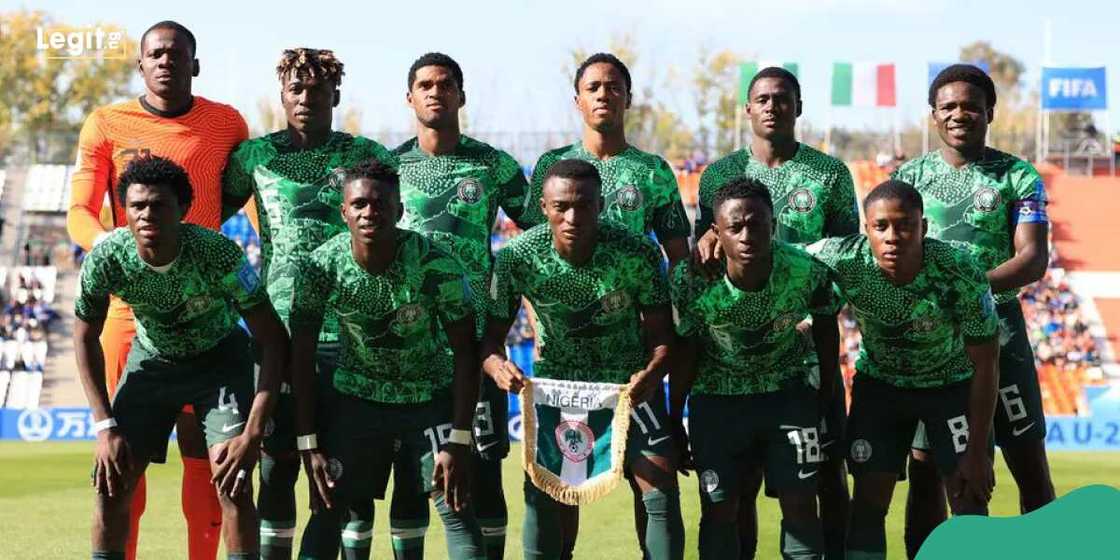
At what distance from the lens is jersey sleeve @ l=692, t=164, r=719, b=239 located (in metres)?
7.32

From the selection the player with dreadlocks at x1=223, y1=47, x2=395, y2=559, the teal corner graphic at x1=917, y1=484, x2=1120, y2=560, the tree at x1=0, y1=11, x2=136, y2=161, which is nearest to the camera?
the teal corner graphic at x1=917, y1=484, x2=1120, y2=560

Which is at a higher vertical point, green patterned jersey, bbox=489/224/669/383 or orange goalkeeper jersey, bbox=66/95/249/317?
orange goalkeeper jersey, bbox=66/95/249/317

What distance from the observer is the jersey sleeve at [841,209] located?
7355 mm

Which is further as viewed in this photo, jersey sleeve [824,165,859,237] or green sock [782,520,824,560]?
jersey sleeve [824,165,859,237]

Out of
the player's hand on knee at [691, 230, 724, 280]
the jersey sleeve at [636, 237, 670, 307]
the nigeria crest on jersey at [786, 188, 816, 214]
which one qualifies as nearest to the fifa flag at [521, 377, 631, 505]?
the jersey sleeve at [636, 237, 670, 307]

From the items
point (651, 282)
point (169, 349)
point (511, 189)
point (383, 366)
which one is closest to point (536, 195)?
point (511, 189)

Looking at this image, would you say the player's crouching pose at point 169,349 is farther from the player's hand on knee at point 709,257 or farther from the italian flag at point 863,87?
the italian flag at point 863,87

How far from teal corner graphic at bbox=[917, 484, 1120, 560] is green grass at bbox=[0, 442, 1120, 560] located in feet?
12.4

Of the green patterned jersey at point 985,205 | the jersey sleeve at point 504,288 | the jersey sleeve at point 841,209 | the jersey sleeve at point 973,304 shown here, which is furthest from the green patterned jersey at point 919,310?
the jersey sleeve at point 504,288

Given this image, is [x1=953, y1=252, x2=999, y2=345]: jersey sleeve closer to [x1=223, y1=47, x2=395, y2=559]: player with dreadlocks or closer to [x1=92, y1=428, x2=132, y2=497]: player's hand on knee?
[x1=223, y1=47, x2=395, y2=559]: player with dreadlocks

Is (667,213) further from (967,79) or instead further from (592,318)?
(967,79)

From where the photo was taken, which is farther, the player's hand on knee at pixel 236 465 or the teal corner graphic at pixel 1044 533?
the player's hand on knee at pixel 236 465

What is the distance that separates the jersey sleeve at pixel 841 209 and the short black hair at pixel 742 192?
863 millimetres

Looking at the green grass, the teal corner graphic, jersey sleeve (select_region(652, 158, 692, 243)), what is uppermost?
jersey sleeve (select_region(652, 158, 692, 243))
